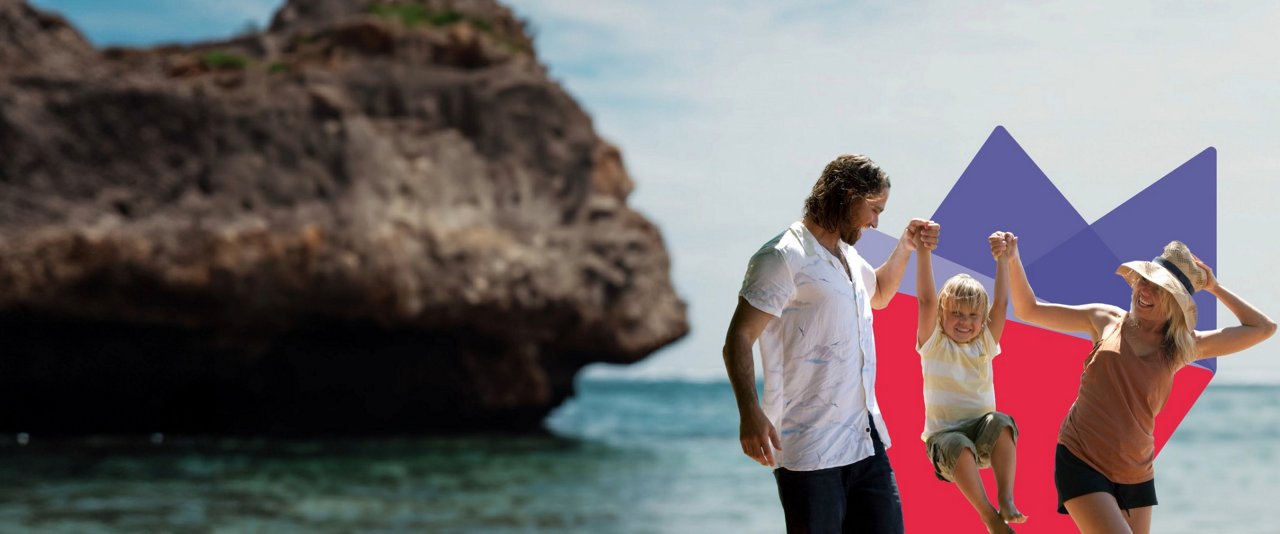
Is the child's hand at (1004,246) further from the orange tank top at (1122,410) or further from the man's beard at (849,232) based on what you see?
the man's beard at (849,232)

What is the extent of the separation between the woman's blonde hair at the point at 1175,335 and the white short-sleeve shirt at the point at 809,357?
2.98ft

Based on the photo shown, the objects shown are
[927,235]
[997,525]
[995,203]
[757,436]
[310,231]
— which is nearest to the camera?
[757,436]

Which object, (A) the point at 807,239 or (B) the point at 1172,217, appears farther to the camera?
(B) the point at 1172,217

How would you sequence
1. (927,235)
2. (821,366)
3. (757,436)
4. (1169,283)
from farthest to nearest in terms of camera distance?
(927,235), (1169,283), (821,366), (757,436)

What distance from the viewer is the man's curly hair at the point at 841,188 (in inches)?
132

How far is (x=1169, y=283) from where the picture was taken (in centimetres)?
342

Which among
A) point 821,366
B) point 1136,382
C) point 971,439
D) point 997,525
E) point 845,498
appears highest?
point 821,366

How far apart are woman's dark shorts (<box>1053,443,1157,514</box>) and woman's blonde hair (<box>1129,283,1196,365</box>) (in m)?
0.39

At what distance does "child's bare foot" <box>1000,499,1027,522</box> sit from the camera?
135 inches

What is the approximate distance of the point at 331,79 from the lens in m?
18.2

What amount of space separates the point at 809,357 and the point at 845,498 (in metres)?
0.42

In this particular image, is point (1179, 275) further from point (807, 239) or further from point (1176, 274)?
point (807, 239)
